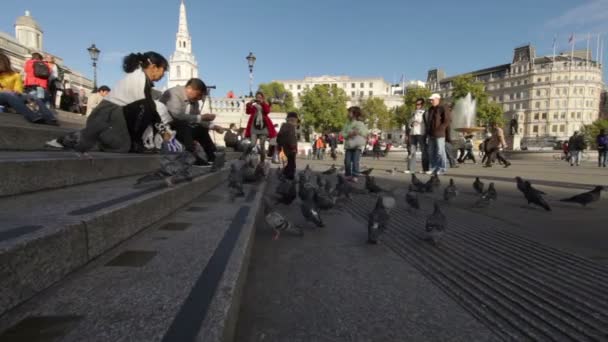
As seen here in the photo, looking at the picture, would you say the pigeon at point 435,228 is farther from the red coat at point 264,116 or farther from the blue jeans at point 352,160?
the red coat at point 264,116

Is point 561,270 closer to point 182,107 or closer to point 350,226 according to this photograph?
point 350,226

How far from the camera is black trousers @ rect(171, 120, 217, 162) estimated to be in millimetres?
6708

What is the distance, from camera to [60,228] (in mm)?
1635

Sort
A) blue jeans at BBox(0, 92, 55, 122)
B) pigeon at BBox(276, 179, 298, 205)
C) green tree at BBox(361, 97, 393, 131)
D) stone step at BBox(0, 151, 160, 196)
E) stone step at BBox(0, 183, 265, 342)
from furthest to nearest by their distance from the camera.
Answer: green tree at BBox(361, 97, 393, 131)
blue jeans at BBox(0, 92, 55, 122)
pigeon at BBox(276, 179, 298, 205)
stone step at BBox(0, 151, 160, 196)
stone step at BBox(0, 183, 265, 342)

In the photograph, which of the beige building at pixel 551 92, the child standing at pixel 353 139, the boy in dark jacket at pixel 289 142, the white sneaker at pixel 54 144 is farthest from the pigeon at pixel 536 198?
the beige building at pixel 551 92

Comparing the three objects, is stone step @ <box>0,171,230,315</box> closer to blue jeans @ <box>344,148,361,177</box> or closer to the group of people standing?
blue jeans @ <box>344,148,361,177</box>

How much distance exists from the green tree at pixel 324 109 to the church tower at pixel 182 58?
49460 mm

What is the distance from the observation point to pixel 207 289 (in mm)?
1666

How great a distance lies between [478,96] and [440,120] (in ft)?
206

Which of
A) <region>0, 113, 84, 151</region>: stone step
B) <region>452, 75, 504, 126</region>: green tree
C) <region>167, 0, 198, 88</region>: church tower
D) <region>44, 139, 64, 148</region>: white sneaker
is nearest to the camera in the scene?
<region>0, 113, 84, 151</region>: stone step

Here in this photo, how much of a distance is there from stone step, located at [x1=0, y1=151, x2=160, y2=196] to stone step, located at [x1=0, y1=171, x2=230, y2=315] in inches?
3.7

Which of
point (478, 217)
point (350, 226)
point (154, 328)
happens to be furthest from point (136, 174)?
point (478, 217)

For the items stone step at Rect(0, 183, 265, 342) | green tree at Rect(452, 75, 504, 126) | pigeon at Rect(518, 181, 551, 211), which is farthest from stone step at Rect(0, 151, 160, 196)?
green tree at Rect(452, 75, 504, 126)

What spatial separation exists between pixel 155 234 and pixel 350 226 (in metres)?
2.43
